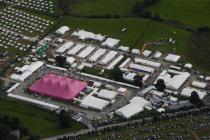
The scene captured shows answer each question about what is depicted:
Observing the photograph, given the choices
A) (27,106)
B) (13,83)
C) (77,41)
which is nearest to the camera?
(27,106)

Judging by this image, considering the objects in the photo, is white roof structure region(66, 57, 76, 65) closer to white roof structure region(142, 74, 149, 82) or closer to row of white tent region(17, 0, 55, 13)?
white roof structure region(142, 74, 149, 82)

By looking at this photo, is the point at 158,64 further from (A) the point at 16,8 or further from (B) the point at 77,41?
(A) the point at 16,8

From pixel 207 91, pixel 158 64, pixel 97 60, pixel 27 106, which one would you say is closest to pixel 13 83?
pixel 27 106

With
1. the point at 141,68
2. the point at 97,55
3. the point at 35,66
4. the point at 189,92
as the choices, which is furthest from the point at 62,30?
the point at 189,92

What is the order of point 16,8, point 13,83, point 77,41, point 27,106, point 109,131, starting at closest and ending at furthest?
point 109,131, point 27,106, point 13,83, point 77,41, point 16,8

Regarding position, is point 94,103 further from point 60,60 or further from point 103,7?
point 103,7

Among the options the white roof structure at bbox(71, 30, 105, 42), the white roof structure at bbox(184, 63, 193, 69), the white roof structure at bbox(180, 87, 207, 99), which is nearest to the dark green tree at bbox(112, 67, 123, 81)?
the white roof structure at bbox(180, 87, 207, 99)
